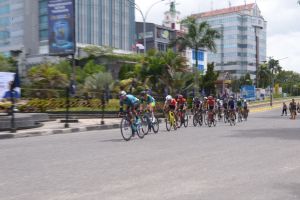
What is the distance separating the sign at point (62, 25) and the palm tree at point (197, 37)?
20511 mm

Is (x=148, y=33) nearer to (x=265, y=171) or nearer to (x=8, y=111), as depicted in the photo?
(x=8, y=111)

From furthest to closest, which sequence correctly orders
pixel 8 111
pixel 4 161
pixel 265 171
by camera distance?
pixel 8 111 < pixel 4 161 < pixel 265 171

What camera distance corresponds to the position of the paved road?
6965 mm

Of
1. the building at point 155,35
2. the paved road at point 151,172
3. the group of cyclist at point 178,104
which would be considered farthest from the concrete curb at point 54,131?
the building at point 155,35

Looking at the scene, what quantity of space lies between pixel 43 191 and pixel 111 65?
212ft

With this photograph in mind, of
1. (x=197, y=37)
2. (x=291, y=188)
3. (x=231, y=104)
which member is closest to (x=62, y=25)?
(x=231, y=104)

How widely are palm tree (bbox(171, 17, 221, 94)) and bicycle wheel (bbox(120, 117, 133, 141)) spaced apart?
35491 mm

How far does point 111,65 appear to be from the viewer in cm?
7112

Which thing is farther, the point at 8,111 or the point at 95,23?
the point at 95,23

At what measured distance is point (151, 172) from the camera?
29.0 ft

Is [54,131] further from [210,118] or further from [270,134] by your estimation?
[270,134]

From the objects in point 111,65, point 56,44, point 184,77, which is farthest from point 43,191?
point 111,65

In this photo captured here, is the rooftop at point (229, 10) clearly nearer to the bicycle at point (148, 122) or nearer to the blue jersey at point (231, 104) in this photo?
the blue jersey at point (231, 104)

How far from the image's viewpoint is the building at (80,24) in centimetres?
9944
